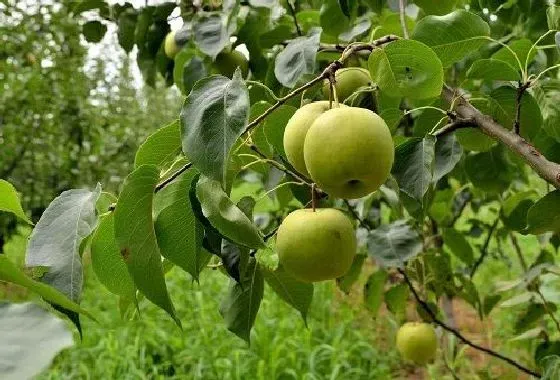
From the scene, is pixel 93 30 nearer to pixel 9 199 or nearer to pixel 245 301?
pixel 245 301

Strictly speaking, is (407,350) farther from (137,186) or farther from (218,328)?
→ (218,328)

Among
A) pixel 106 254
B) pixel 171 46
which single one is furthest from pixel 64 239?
pixel 171 46

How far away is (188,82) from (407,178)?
29.1 inches

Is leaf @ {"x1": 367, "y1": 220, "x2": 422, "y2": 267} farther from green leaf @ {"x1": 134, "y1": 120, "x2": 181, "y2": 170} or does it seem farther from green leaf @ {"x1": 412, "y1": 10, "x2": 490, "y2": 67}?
green leaf @ {"x1": 134, "y1": 120, "x2": 181, "y2": 170}

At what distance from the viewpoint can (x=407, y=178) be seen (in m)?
0.91

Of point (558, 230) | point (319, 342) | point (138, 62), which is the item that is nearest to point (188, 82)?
point (138, 62)

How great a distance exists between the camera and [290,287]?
111 centimetres

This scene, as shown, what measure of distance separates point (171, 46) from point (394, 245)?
0.76 metres

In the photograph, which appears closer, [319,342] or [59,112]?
[319,342]

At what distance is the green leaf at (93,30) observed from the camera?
2.12m

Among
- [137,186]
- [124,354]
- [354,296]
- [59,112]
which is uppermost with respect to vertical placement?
[137,186]

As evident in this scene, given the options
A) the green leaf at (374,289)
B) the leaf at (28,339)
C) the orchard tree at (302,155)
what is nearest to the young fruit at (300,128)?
the orchard tree at (302,155)

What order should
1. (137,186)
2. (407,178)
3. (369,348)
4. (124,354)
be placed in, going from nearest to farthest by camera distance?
(137,186)
(407,178)
(124,354)
(369,348)

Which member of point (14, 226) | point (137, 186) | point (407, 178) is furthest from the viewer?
point (14, 226)
